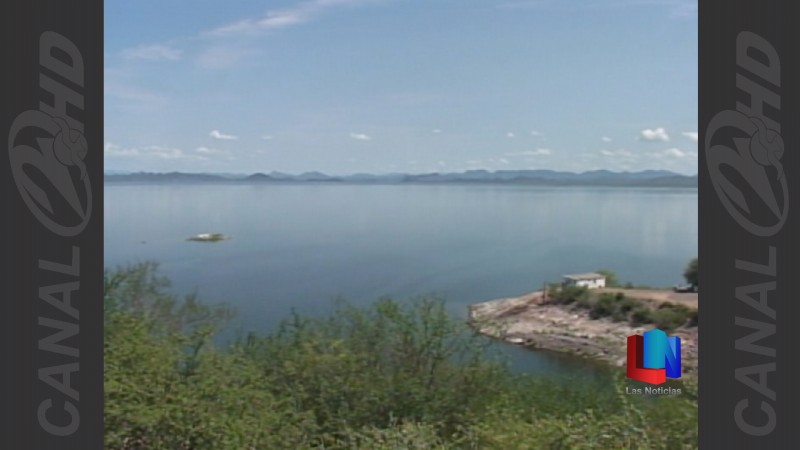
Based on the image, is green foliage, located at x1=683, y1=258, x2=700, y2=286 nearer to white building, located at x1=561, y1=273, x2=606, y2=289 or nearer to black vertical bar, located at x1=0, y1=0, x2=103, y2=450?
white building, located at x1=561, y1=273, x2=606, y2=289

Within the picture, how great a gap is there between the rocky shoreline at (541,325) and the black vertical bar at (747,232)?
5.32ft

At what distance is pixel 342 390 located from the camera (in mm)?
3301

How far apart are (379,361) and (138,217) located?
1582 millimetres

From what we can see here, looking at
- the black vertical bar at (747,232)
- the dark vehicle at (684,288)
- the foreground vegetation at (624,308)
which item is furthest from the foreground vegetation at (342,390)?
the black vertical bar at (747,232)

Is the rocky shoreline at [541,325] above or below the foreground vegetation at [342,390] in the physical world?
above

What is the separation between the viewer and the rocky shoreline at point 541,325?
11.1ft

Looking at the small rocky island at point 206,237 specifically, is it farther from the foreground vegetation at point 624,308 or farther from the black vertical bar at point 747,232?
the black vertical bar at point 747,232

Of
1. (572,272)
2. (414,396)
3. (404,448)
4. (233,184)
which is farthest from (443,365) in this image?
(233,184)

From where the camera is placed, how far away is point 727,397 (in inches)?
68.9

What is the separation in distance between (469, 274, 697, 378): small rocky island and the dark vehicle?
0.03 meters

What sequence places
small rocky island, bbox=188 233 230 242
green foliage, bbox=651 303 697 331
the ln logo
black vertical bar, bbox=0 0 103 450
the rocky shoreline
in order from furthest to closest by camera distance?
small rocky island, bbox=188 233 230 242 < the rocky shoreline < green foliage, bbox=651 303 697 331 < the ln logo < black vertical bar, bbox=0 0 103 450

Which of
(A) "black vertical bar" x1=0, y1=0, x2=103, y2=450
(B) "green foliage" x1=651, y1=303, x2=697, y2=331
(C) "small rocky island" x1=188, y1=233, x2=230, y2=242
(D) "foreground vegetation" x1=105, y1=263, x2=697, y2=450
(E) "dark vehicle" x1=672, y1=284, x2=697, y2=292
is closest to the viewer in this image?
(A) "black vertical bar" x1=0, y1=0, x2=103, y2=450

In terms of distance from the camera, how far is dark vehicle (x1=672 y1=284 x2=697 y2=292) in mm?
3213

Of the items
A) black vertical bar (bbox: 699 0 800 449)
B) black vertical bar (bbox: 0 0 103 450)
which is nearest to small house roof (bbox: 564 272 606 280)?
black vertical bar (bbox: 699 0 800 449)
